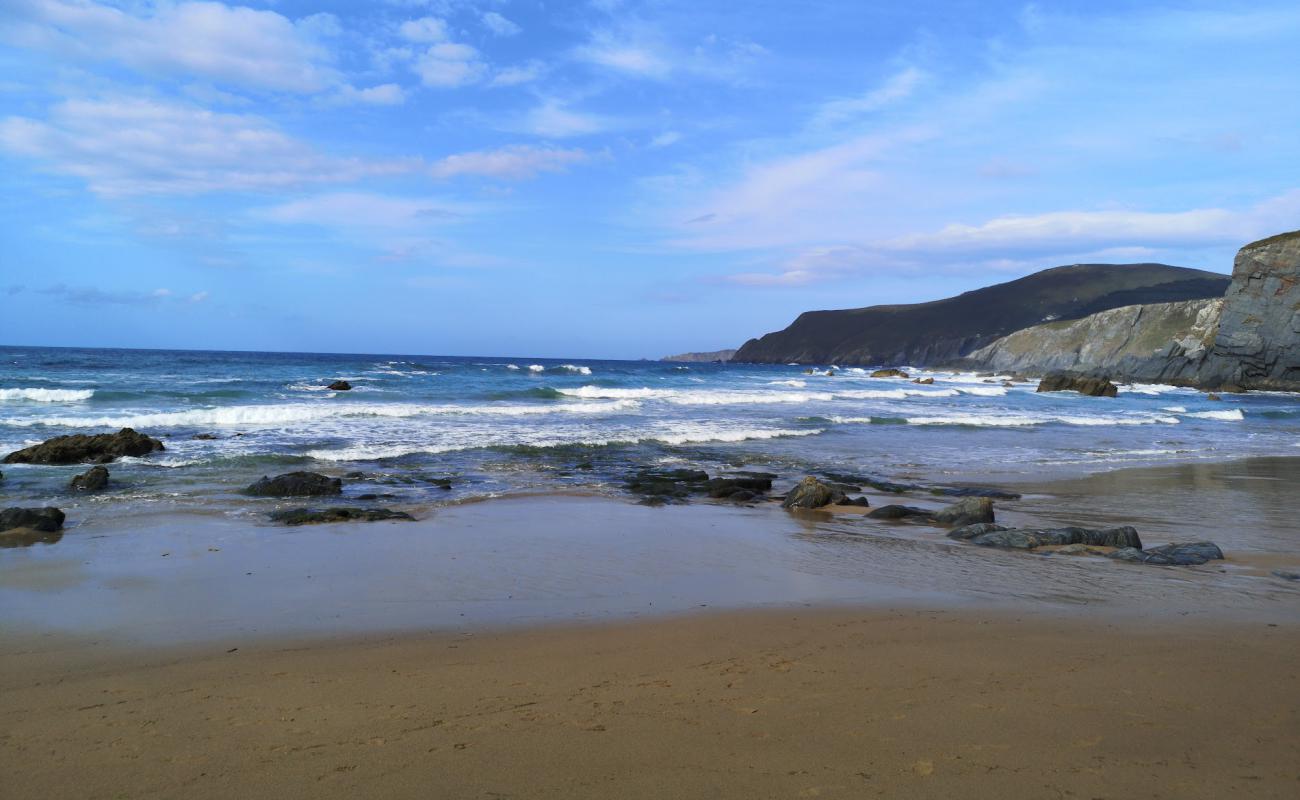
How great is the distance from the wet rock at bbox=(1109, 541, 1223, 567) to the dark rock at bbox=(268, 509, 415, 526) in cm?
816

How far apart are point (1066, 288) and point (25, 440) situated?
149036 mm

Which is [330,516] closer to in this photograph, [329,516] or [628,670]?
[329,516]

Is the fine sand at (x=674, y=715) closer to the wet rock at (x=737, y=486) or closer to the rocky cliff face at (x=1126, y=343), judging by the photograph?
the wet rock at (x=737, y=486)

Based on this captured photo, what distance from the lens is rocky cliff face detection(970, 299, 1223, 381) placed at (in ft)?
207

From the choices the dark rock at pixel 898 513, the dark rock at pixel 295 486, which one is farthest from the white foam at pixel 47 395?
the dark rock at pixel 898 513

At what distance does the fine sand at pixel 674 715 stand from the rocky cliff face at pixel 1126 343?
68.3 meters

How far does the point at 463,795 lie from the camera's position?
309cm

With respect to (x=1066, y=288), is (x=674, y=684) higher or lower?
lower

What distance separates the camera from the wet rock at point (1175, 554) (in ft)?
25.3

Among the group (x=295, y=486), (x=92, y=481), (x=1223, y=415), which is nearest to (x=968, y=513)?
(x=295, y=486)

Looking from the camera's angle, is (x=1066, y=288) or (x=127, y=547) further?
(x=1066, y=288)

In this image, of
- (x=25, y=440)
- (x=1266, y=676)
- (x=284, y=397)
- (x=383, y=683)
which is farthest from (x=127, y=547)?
(x=284, y=397)

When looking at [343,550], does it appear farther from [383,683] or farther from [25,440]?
[25,440]

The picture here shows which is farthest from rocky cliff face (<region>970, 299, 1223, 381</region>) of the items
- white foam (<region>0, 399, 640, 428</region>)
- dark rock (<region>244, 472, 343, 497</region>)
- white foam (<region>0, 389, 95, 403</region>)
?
white foam (<region>0, 389, 95, 403</region>)
